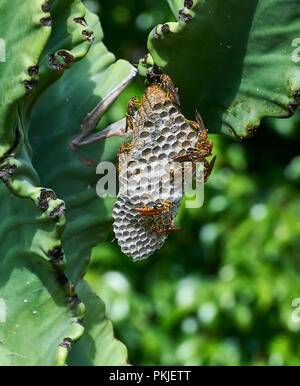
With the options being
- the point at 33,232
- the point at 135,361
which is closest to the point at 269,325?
the point at 135,361

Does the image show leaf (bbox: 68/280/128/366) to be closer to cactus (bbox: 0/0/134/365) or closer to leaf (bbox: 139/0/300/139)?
cactus (bbox: 0/0/134/365)

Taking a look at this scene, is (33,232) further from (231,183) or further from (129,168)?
(231,183)

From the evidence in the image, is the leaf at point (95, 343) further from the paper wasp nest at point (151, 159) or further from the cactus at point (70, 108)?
the paper wasp nest at point (151, 159)

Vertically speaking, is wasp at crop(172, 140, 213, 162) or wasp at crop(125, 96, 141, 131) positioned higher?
wasp at crop(125, 96, 141, 131)

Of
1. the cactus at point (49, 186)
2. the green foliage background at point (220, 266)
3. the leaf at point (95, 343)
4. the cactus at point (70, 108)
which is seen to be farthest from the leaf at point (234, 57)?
the green foliage background at point (220, 266)

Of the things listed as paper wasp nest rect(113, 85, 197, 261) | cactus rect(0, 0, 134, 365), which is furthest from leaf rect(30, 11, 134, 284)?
paper wasp nest rect(113, 85, 197, 261)

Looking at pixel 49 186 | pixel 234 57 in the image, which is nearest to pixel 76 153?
pixel 49 186
